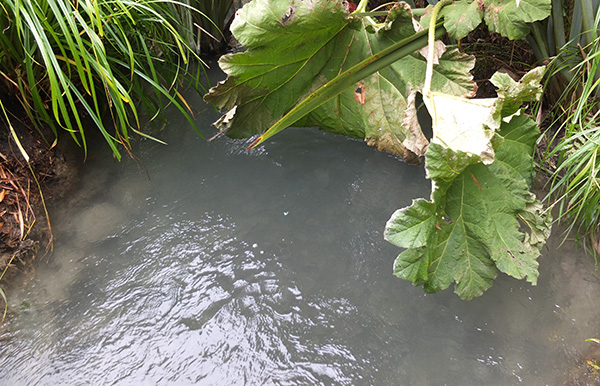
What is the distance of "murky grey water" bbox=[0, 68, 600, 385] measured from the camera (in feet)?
3.97

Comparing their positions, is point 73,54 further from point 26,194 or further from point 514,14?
point 514,14

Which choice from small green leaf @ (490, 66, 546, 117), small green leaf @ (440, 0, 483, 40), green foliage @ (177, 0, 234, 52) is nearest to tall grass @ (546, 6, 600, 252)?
small green leaf @ (490, 66, 546, 117)

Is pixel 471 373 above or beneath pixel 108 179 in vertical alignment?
beneath

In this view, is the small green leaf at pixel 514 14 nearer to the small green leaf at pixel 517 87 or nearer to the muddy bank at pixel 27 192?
the small green leaf at pixel 517 87

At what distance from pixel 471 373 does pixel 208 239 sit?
918 millimetres

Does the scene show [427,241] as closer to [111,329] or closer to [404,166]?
[404,166]

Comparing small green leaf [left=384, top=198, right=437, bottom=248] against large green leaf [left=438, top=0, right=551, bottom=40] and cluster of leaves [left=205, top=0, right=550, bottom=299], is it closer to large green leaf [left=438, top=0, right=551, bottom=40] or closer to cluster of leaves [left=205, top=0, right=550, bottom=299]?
cluster of leaves [left=205, top=0, right=550, bottom=299]

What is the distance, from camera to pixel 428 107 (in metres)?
1.17

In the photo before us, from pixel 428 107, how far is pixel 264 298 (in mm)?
739

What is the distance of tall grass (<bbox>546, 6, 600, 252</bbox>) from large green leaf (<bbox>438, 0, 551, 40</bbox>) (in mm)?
229


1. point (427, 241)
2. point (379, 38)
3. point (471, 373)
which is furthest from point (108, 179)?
point (471, 373)

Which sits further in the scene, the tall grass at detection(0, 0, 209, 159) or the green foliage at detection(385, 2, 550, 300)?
the tall grass at detection(0, 0, 209, 159)

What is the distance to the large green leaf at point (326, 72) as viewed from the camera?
136cm

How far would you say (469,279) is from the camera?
1.21 meters
